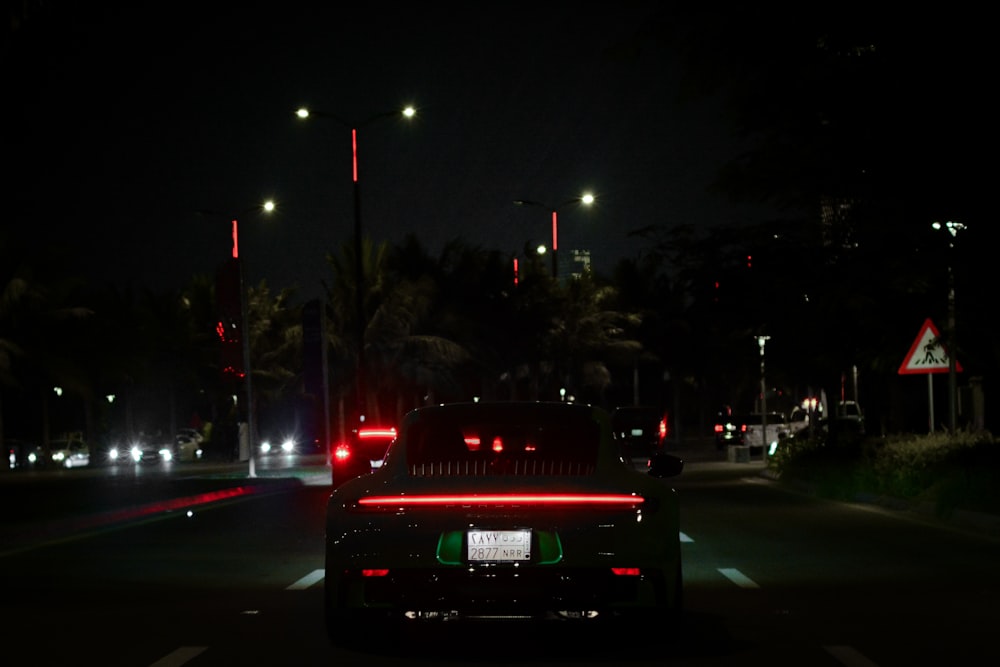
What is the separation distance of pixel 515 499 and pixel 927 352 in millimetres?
18633

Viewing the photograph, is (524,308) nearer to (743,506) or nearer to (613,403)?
(613,403)

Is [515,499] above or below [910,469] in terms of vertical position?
above

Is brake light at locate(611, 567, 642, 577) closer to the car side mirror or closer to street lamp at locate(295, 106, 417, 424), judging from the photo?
the car side mirror

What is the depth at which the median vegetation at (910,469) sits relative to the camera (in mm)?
Result: 22859

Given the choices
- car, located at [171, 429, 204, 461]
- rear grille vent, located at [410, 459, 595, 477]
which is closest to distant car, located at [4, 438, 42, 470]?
car, located at [171, 429, 204, 461]

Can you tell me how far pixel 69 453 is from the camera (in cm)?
8369

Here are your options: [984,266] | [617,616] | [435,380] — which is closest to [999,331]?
[984,266]

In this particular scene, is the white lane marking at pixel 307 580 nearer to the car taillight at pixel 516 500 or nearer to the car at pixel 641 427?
the car taillight at pixel 516 500

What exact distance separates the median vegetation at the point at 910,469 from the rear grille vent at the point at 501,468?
1281 cm

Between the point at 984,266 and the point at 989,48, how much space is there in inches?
184

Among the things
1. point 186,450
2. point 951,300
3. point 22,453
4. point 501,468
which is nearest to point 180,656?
point 501,468

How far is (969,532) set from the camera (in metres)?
20.5

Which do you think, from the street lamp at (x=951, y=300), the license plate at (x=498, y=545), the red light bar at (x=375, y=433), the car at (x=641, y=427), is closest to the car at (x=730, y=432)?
the car at (x=641, y=427)

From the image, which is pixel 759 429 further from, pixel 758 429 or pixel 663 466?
pixel 663 466
